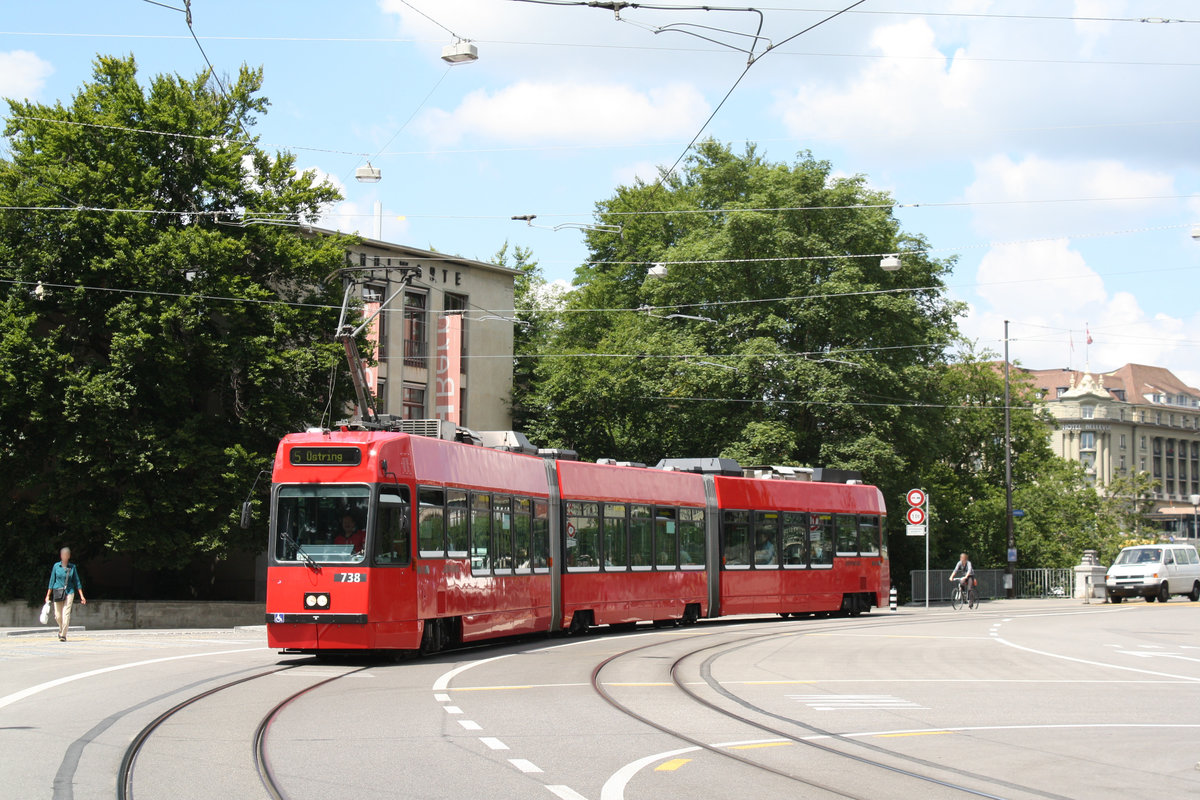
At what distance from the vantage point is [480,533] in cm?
2141

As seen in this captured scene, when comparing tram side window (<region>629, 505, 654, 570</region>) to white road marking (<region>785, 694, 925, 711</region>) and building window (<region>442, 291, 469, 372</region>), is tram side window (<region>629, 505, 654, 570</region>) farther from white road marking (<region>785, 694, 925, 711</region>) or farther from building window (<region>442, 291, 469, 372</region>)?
building window (<region>442, 291, 469, 372</region>)

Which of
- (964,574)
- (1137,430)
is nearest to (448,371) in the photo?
(964,574)

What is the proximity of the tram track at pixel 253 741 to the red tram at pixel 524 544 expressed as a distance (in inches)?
68.7

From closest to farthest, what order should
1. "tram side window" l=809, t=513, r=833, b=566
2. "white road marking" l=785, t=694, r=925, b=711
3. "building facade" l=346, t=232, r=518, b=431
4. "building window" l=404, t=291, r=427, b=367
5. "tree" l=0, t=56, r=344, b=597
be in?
1. "white road marking" l=785, t=694, r=925, b=711
2. "tram side window" l=809, t=513, r=833, b=566
3. "tree" l=0, t=56, r=344, b=597
4. "building facade" l=346, t=232, r=518, b=431
5. "building window" l=404, t=291, r=427, b=367

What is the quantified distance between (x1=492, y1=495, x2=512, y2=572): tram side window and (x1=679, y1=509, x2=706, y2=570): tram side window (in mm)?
6928

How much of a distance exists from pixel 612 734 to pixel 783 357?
36504 mm

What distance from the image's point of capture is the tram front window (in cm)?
1834

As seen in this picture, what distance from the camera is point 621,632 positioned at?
27.2m

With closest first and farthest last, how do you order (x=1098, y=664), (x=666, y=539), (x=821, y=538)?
(x=1098, y=664) < (x=666, y=539) < (x=821, y=538)

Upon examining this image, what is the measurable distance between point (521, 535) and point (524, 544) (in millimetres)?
Result: 197

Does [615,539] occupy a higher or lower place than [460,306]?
lower

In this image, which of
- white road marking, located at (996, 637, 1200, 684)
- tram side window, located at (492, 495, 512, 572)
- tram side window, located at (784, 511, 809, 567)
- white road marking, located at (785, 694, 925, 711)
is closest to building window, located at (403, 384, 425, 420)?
tram side window, located at (784, 511, 809, 567)

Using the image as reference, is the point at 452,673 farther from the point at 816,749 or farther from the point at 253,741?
the point at 816,749

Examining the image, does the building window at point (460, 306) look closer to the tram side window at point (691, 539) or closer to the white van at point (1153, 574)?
the tram side window at point (691, 539)
